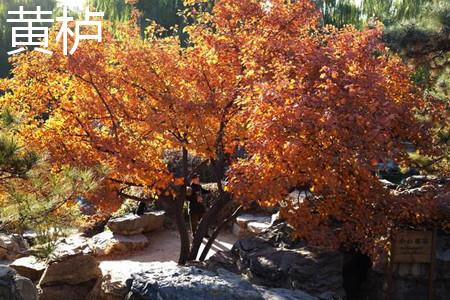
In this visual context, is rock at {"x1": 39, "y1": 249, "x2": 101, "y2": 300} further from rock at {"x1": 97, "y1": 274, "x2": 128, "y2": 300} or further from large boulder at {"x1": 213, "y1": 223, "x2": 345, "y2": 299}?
large boulder at {"x1": 213, "y1": 223, "x2": 345, "y2": 299}

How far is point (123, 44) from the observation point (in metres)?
6.41

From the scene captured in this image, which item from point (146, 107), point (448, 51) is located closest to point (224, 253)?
point (146, 107)

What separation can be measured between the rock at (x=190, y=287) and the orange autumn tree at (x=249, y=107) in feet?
3.13

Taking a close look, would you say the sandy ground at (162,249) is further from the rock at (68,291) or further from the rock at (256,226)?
the rock at (68,291)

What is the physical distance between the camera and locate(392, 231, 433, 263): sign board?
598 centimetres

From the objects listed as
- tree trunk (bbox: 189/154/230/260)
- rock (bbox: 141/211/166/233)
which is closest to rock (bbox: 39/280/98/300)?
tree trunk (bbox: 189/154/230/260)

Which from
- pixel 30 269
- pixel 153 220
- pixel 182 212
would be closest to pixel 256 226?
pixel 153 220

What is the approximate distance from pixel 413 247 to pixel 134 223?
5835mm

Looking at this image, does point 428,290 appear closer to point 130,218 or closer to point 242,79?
point 242,79

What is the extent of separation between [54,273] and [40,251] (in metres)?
3.03

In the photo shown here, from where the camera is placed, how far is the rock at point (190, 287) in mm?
4457

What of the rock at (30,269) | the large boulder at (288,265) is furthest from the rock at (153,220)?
the large boulder at (288,265)

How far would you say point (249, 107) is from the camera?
212 inches

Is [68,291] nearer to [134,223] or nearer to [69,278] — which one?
[69,278]
